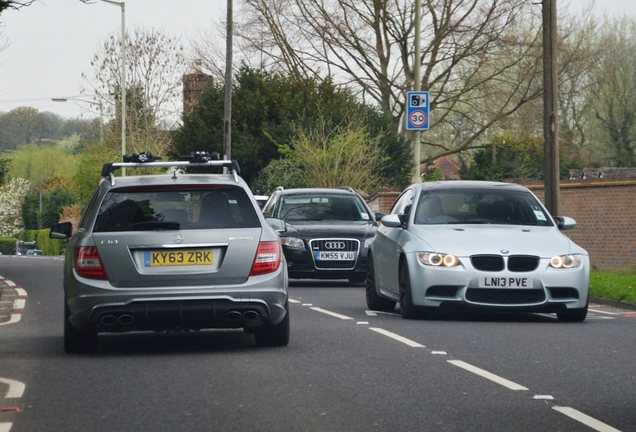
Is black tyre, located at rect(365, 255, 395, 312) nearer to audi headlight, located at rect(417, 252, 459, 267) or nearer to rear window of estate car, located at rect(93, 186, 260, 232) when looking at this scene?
audi headlight, located at rect(417, 252, 459, 267)

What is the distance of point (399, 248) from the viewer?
1377 centimetres

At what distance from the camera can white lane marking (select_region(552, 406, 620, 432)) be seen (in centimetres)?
670

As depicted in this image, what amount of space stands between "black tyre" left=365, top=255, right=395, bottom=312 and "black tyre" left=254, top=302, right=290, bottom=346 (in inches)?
171

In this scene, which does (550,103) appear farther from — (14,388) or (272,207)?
(14,388)

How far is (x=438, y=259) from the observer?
514 inches

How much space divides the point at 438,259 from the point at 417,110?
1499 centimetres

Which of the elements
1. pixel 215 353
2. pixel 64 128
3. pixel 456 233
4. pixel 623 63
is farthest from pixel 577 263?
pixel 64 128

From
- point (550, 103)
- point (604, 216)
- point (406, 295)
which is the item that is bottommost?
point (406, 295)

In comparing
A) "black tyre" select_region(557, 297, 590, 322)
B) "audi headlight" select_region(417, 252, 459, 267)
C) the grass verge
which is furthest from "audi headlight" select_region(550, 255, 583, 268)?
the grass verge

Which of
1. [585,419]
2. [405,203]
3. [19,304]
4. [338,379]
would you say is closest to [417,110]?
[19,304]

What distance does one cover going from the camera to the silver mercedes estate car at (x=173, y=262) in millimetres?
9859

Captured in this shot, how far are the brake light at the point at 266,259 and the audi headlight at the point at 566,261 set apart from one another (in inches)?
158

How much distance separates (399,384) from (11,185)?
386 ft

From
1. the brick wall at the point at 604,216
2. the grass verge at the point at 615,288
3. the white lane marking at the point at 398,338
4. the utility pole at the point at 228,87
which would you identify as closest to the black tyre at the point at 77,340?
the white lane marking at the point at 398,338
